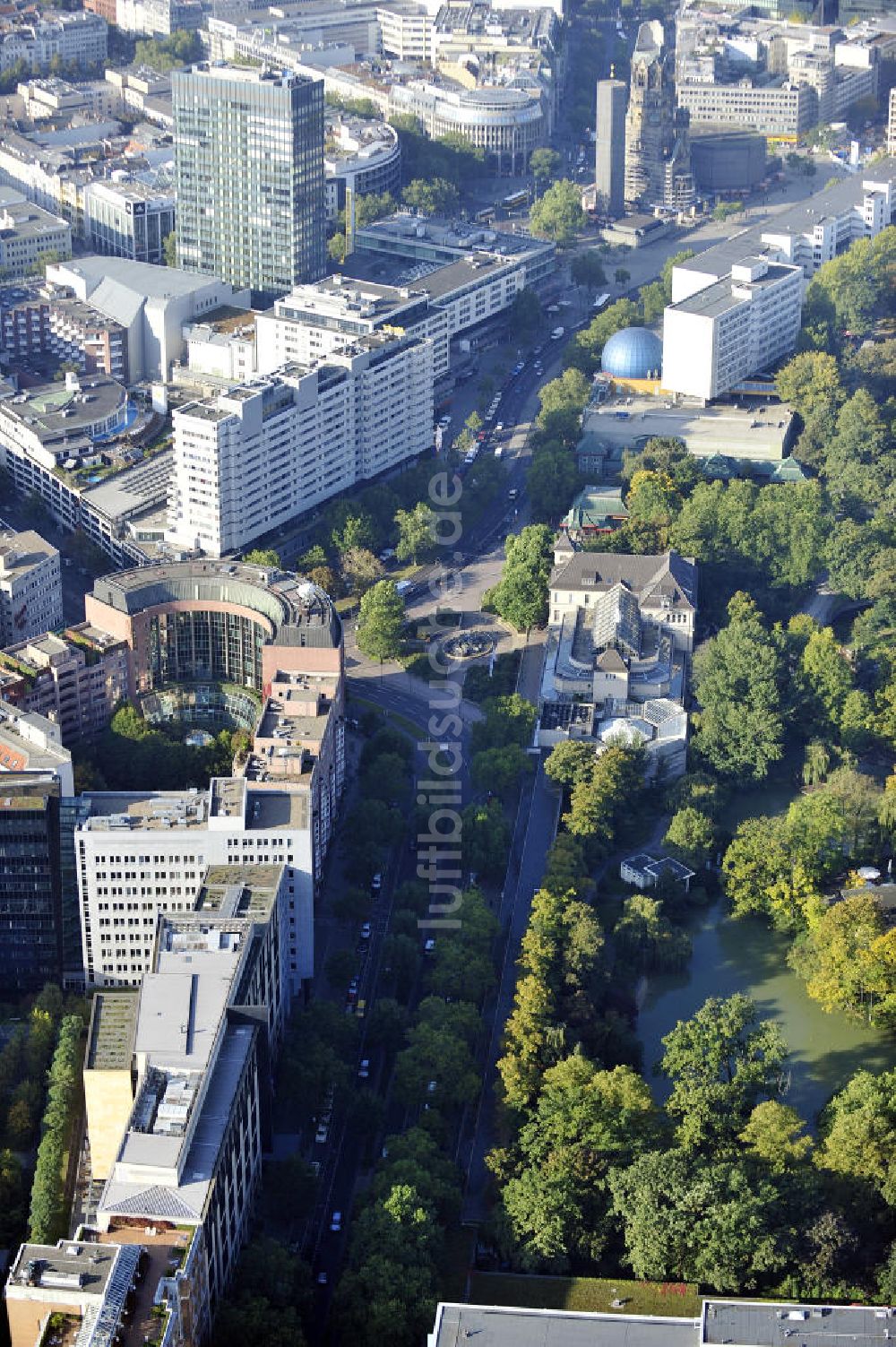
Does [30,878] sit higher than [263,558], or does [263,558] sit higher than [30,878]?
[30,878]

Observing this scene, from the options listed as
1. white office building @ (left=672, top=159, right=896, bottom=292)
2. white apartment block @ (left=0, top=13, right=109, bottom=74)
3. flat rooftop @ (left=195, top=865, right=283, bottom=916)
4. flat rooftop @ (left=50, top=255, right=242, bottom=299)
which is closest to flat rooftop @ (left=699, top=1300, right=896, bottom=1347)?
flat rooftop @ (left=195, top=865, right=283, bottom=916)

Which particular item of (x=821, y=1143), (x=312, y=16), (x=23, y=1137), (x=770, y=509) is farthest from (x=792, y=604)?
(x=312, y=16)

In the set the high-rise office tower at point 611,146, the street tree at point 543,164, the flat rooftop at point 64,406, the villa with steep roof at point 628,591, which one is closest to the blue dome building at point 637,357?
the villa with steep roof at point 628,591

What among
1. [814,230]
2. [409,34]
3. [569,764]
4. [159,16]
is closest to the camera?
[569,764]

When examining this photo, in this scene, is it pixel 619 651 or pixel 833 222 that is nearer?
pixel 619 651

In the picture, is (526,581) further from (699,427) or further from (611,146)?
(611,146)

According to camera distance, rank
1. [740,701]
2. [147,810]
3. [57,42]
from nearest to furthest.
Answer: [147,810] < [740,701] < [57,42]

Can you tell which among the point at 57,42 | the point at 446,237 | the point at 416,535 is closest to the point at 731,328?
the point at 446,237
